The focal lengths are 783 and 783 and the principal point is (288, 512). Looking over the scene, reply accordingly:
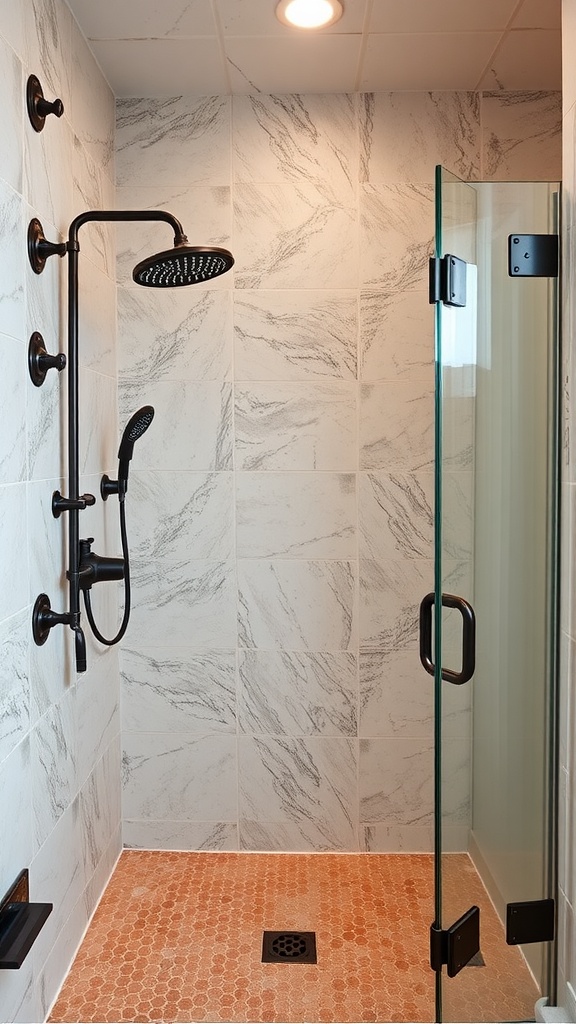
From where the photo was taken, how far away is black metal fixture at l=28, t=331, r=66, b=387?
1.66 m

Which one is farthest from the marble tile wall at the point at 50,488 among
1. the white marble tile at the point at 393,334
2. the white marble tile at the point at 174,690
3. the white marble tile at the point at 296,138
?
the white marble tile at the point at 393,334

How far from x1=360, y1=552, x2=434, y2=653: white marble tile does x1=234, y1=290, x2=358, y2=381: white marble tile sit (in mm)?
612

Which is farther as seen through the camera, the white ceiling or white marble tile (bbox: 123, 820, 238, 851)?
white marble tile (bbox: 123, 820, 238, 851)

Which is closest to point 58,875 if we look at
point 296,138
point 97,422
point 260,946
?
point 260,946

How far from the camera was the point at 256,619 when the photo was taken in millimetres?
2469

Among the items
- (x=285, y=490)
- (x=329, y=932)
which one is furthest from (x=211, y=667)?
(x=329, y=932)

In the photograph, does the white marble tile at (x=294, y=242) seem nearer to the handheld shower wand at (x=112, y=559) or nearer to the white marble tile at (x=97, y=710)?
the handheld shower wand at (x=112, y=559)

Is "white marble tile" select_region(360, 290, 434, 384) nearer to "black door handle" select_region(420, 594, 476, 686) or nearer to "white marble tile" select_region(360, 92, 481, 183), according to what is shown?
"white marble tile" select_region(360, 92, 481, 183)

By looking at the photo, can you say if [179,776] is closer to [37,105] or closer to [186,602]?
[186,602]

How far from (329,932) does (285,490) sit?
124 centimetres

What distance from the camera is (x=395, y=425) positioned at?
2434 millimetres

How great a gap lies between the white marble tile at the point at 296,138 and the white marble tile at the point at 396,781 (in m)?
1.75

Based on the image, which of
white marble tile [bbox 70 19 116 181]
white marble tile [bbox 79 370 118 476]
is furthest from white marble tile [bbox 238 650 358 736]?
white marble tile [bbox 70 19 116 181]

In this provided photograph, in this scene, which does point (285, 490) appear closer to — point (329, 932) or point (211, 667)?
point (211, 667)
